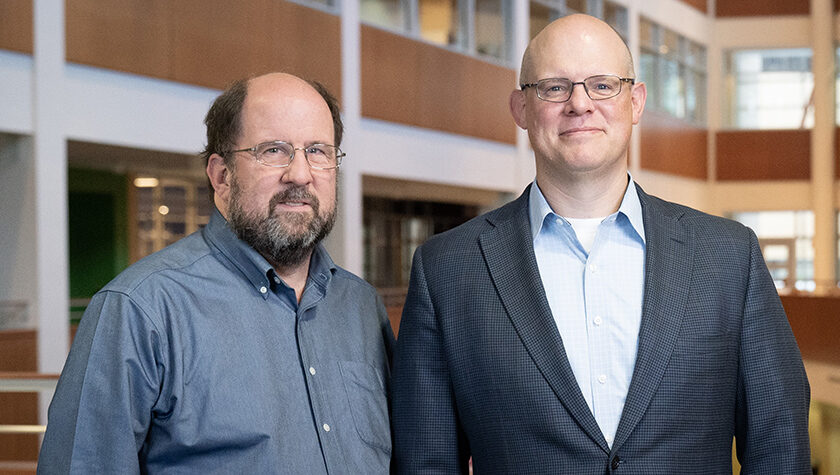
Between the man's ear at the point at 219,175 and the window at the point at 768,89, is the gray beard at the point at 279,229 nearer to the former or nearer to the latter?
the man's ear at the point at 219,175

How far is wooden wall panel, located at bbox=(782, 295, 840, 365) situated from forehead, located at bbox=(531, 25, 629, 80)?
34.3 feet

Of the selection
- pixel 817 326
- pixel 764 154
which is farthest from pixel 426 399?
pixel 764 154

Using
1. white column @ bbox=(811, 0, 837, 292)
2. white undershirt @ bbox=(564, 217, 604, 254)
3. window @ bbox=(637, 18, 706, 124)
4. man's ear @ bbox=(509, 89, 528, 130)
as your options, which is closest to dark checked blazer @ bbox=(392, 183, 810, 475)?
white undershirt @ bbox=(564, 217, 604, 254)

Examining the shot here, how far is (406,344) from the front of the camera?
102 inches

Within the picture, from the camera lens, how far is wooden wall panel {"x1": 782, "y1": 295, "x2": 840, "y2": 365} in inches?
471

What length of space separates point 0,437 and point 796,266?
18524 mm

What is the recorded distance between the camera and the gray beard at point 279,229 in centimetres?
263

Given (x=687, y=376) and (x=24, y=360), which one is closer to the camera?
(x=687, y=376)

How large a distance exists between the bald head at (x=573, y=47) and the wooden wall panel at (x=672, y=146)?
16569 mm

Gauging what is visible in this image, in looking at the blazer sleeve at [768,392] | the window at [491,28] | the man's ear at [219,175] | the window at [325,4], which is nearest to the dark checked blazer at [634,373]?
→ the blazer sleeve at [768,392]

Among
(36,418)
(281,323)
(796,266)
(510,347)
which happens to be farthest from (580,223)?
(796,266)

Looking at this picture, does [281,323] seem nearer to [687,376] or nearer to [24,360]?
[687,376]

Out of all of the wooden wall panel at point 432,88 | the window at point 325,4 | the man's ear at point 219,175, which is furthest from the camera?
the wooden wall panel at point 432,88

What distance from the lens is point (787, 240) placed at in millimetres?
21938
